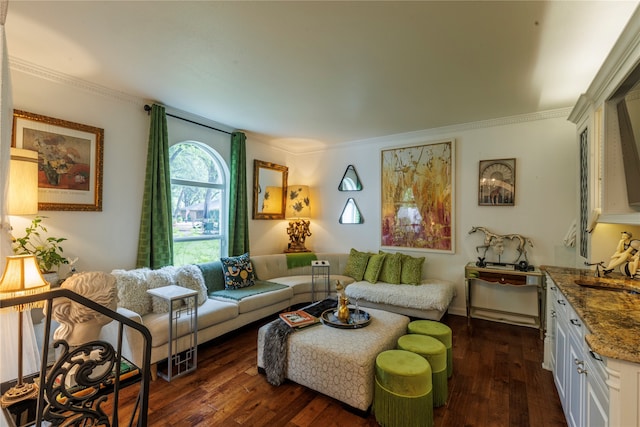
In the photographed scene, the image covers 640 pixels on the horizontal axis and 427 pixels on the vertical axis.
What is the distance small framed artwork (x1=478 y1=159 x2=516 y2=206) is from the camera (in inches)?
147

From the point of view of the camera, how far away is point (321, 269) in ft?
15.0

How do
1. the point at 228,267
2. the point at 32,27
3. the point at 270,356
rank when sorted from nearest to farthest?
the point at 32,27 → the point at 270,356 → the point at 228,267

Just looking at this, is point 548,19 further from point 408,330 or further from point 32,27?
point 32,27

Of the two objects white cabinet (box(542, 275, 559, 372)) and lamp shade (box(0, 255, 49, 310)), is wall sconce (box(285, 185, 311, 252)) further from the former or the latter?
lamp shade (box(0, 255, 49, 310))

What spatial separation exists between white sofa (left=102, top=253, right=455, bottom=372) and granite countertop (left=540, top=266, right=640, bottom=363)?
1.53m

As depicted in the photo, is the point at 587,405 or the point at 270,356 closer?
the point at 587,405

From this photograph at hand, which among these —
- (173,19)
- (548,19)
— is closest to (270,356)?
(173,19)

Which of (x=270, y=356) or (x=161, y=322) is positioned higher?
(x=161, y=322)

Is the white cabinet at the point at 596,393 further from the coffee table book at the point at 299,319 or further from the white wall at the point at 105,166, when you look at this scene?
the white wall at the point at 105,166

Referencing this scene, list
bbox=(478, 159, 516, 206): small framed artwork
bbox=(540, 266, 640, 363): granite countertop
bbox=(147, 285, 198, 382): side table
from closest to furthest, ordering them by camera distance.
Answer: bbox=(540, 266, 640, 363): granite countertop < bbox=(147, 285, 198, 382): side table < bbox=(478, 159, 516, 206): small framed artwork

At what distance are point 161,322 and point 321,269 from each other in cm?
250

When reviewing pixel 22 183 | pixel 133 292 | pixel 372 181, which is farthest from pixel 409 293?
pixel 22 183

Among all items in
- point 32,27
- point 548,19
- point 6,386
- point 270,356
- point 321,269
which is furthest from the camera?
point 321,269

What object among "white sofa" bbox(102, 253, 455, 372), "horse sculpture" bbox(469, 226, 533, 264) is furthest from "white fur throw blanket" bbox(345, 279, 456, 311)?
"horse sculpture" bbox(469, 226, 533, 264)
